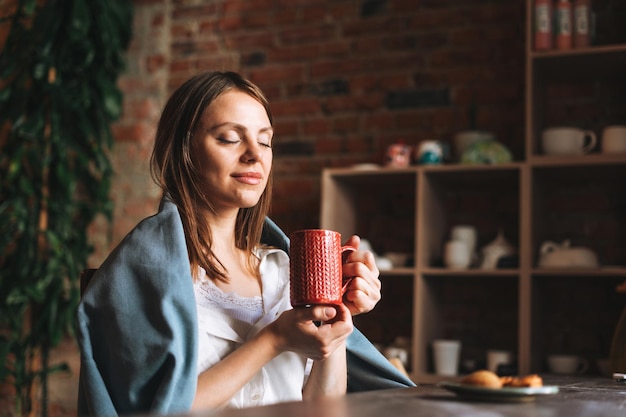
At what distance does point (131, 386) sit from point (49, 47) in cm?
279

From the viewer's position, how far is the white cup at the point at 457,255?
3123 mm

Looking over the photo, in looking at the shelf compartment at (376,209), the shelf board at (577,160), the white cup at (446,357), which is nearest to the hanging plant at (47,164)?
the shelf compartment at (376,209)

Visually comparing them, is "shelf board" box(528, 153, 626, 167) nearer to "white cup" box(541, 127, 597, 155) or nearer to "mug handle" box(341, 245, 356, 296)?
"white cup" box(541, 127, 597, 155)

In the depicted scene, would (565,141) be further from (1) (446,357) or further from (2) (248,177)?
(2) (248,177)

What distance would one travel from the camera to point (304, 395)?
5.18 feet

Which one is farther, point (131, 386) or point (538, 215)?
point (538, 215)

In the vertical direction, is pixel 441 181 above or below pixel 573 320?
above

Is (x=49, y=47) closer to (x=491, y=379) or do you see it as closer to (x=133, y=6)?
(x=133, y=6)

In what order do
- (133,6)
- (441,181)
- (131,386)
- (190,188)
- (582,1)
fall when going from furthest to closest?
(133,6) < (441,181) < (582,1) < (190,188) < (131,386)

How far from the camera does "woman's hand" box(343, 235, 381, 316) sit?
1.37 meters

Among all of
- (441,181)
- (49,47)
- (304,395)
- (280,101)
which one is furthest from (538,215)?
(49,47)

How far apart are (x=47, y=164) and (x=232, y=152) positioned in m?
2.36

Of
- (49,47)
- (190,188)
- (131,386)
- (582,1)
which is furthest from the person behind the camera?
(49,47)

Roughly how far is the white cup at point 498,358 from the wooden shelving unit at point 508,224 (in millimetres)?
100
